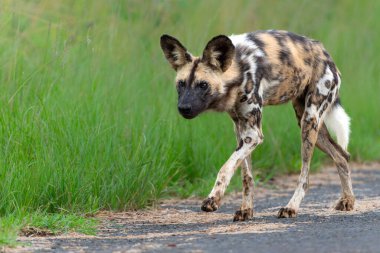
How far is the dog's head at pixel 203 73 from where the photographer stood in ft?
17.9

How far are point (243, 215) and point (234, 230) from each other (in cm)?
70

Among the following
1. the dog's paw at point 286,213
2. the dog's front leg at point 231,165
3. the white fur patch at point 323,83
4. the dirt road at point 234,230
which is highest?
the white fur patch at point 323,83

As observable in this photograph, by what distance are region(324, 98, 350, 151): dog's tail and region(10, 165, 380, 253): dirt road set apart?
46 cm

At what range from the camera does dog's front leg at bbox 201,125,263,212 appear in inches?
202

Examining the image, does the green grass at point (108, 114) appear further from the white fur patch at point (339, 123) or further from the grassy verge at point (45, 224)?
the white fur patch at point (339, 123)

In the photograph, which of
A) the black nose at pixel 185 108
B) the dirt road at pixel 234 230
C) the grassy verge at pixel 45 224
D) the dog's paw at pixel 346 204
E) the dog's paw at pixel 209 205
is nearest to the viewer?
the dirt road at pixel 234 230

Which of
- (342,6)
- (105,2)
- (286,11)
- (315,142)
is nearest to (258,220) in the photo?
(315,142)

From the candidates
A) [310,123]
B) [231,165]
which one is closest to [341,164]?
[310,123]

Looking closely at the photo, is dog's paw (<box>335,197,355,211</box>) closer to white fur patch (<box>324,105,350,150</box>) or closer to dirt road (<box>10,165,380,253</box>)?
dirt road (<box>10,165,380,253</box>)

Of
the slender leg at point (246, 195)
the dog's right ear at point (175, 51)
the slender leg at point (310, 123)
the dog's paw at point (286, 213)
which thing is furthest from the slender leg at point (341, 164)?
the dog's right ear at point (175, 51)

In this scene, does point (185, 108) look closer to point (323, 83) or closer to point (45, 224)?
point (45, 224)

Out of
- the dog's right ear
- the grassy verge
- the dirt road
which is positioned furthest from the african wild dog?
the grassy verge

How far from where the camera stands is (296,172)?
8.26 metres

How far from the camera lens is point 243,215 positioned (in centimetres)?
560
